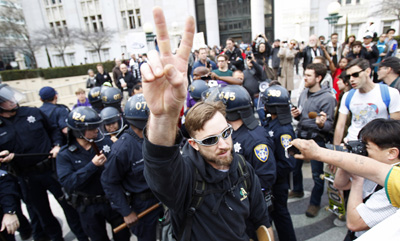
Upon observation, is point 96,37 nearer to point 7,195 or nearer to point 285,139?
point 7,195

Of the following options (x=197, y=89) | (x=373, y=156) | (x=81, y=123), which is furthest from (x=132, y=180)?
(x=197, y=89)

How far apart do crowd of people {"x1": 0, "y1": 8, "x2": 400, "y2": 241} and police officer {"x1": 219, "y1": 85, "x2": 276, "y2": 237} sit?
11mm

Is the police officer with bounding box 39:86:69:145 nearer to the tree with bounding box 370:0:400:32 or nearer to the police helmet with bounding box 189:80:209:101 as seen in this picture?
the police helmet with bounding box 189:80:209:101

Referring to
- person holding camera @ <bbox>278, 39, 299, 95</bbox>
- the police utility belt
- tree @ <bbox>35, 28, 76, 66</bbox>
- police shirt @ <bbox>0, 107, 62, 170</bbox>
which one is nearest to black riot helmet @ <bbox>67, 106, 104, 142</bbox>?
the police utility belt

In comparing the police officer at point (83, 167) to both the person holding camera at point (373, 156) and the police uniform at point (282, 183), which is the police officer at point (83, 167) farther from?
the person holding camera at point (373, 156)

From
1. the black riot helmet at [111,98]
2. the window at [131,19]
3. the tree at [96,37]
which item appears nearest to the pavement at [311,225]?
the black riot helmet at [111,98]

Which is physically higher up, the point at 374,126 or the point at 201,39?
the point at 201,39

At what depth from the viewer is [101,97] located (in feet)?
17.1

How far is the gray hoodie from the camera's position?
359 cm

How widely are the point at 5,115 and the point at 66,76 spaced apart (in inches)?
1005

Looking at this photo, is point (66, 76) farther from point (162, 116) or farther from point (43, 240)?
point (162, 116)

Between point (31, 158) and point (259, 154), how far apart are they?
130 inches

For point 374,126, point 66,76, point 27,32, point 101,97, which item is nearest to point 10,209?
point 101,97

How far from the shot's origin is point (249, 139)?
8.46 ft
